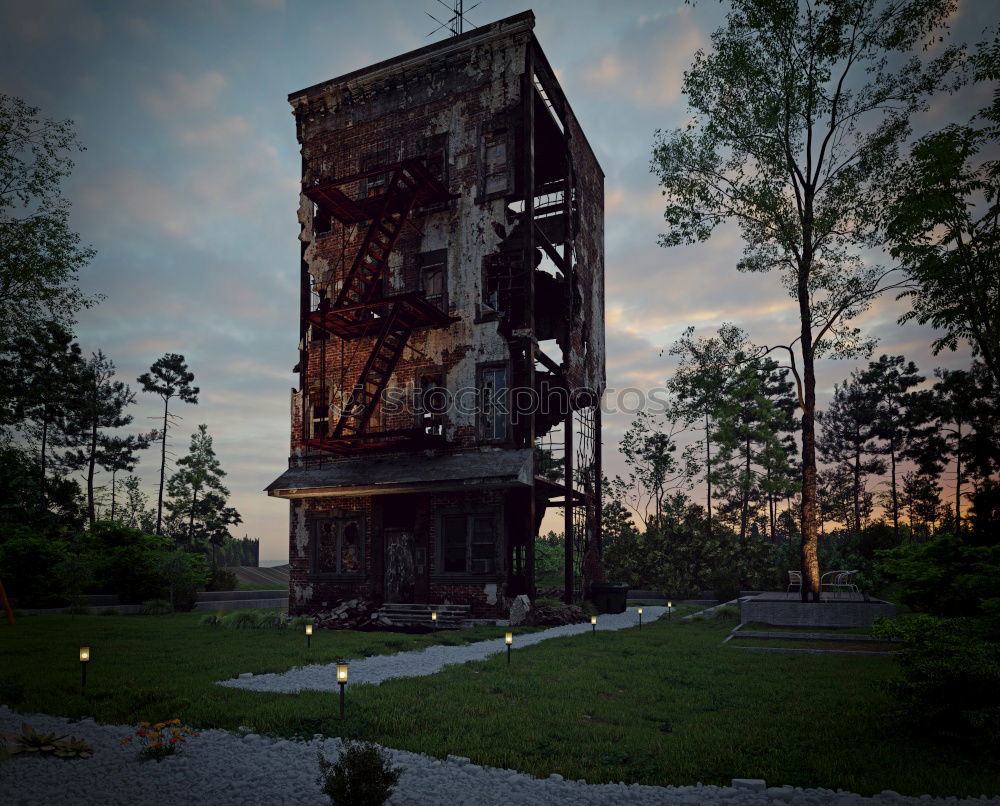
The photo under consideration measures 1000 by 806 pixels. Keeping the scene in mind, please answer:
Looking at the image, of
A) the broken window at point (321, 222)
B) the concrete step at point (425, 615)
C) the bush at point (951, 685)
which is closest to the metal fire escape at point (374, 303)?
the broken window at point (321, 222)

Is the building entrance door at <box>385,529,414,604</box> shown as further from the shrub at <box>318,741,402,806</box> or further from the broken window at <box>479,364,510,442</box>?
the shrub at <box>318,741,402,806</box>

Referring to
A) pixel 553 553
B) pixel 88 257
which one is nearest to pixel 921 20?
pixel 88 257

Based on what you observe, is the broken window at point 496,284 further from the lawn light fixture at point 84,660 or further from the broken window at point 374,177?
the lawn light fixture at point 84,660

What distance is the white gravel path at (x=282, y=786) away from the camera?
581 cm

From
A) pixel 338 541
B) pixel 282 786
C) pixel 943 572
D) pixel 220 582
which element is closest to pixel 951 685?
pixel 943 572

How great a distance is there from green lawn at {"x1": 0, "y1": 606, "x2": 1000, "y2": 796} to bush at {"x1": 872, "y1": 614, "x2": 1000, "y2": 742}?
26cm

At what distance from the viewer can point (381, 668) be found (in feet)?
41.0

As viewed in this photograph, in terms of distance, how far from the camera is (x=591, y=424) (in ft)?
94.2


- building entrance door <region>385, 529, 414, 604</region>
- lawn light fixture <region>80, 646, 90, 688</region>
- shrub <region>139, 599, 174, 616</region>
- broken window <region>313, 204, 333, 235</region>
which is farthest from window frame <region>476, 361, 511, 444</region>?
shrub <region>139, 599, 174, 616</region>

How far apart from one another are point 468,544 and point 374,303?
8210 mm

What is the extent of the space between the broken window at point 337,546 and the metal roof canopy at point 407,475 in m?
1.33

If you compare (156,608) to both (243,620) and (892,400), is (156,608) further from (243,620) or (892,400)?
(892,400)

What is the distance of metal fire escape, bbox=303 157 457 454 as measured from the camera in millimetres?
21969

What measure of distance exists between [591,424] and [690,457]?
19.7m
